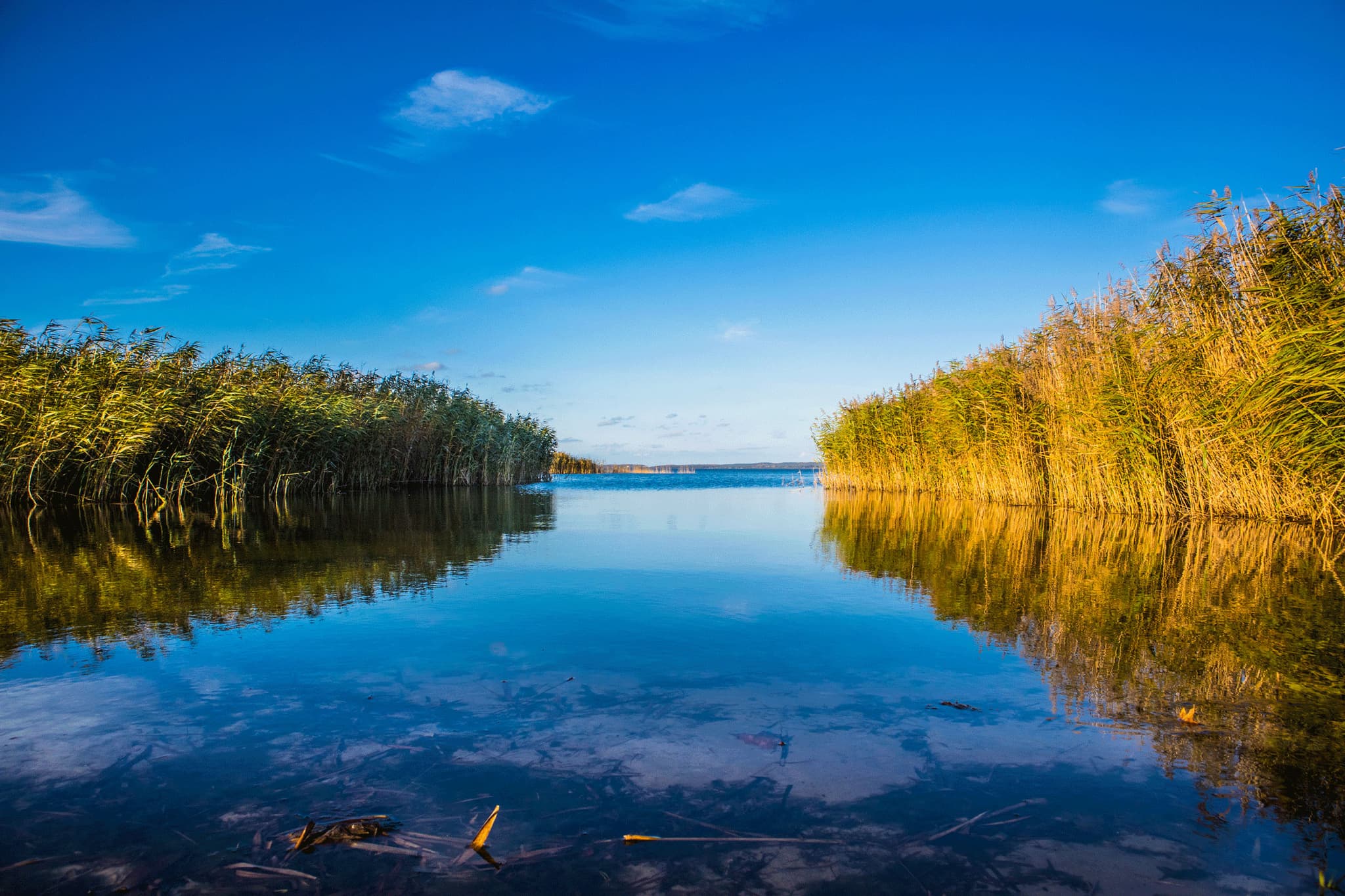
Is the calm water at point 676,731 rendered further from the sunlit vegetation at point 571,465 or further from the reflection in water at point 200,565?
the sunlit vegetation at point 571,465

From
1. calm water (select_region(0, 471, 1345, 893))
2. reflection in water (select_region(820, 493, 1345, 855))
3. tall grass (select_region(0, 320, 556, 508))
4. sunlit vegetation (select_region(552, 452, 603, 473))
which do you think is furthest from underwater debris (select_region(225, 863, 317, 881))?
sunlit vegetation (select_region(552, 452, 603, 473))

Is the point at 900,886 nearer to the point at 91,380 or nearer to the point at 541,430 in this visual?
the point at 91,380

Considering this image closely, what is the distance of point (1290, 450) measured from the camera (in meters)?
7.34

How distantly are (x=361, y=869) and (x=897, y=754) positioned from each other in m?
1.65

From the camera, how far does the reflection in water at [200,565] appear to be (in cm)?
421

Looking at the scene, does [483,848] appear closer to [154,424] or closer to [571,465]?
[154,424]

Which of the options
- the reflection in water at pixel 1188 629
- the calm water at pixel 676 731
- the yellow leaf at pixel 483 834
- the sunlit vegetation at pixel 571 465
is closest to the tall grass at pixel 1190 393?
the reflection in water at pixel 1188 629

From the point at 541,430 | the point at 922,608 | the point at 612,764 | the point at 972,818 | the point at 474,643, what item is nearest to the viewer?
the point at 972,818

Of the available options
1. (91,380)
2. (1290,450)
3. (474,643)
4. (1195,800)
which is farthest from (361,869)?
(91,380)

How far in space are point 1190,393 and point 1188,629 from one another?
21.2 feet

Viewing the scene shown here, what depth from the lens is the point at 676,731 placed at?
2.51 metres

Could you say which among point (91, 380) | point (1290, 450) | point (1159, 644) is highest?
point (91, 380)

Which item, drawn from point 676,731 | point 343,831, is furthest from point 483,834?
point 676,731

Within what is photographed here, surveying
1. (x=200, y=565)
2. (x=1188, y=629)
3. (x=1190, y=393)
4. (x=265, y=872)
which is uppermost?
(x=1190, y=393)
